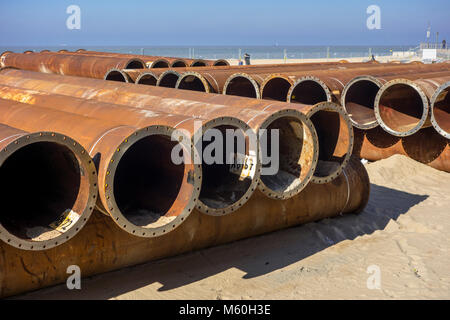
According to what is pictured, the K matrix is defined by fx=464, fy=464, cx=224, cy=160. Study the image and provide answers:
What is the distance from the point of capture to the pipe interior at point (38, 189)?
3799mm

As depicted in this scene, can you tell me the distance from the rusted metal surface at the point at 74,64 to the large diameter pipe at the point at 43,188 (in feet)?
24.6

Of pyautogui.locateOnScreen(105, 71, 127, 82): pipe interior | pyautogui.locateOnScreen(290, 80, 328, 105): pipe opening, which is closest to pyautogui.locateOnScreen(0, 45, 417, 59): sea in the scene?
pyautogui.locateOnScreen(105, 71, 127, 82): pipe interior

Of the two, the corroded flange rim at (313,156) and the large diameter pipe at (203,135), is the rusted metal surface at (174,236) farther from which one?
the corroded flange rim at (313,156)

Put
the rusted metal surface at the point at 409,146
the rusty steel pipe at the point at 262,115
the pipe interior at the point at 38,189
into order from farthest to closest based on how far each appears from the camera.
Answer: the rusted metal surface at the point at 409,146, the rusty steel pipe at the point at 262,115, the pipe interior at the point at 38,189

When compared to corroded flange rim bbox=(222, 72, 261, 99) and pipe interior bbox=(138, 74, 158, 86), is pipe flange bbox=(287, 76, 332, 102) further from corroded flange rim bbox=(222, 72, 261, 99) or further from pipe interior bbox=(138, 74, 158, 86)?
pipe interior bbox=(138, 74, 158, 86)

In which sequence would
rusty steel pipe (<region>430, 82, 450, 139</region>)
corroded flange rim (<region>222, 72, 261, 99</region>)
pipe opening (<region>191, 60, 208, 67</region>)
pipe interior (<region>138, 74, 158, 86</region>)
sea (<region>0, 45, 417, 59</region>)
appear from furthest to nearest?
sea (<region>0, 45, 417, 59</region>) → pipe opening (<region>191, 60, 208, 67</region>) → pipe interior (<region>138, 74, 158, 86</region>) → corroded flange rim (<region>222, 72, 261, 99</region>) → rusty steel pipe (<region>430, 82, 450, 139</region>)

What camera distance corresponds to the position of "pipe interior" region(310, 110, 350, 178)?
5223 millimetres

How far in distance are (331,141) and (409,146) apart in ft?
14.7

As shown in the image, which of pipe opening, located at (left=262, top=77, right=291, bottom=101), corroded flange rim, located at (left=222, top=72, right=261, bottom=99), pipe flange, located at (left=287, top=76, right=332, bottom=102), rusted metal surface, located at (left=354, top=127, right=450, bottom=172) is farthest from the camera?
pipe opening, located at (left=262, top=77, right=291, bottom=101)

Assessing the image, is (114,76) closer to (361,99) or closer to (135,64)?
(135,64)

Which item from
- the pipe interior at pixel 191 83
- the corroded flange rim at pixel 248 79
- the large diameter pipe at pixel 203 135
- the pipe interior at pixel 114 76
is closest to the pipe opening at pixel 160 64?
the pipe interior at pixel 114 76

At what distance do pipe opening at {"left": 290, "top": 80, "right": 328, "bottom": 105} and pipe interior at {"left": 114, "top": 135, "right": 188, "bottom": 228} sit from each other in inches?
205

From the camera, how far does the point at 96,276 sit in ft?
15.0
